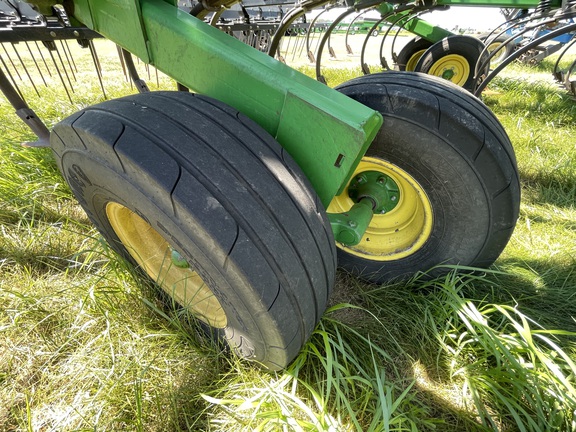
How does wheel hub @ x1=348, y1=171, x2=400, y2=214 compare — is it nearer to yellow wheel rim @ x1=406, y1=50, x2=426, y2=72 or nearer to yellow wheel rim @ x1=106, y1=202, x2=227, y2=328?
yellow wheel rim @ x1=106, y1=202, x2=227, y2=328

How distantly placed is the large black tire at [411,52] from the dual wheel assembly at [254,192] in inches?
161

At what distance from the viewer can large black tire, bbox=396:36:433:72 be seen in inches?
191

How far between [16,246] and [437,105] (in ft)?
6.16

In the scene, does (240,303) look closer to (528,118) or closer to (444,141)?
(444,141)

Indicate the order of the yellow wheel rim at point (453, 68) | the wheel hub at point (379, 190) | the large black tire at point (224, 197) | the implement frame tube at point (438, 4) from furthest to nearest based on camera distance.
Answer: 1. the yellow wheel rim at point (453, 68)
2. the implement frame tube at point (438, 4)
3. the wheel hub at point (379, 190)
4. the large black tire at point (224, 197)

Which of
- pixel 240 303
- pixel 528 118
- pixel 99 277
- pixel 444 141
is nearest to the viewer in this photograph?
pixel 240 303

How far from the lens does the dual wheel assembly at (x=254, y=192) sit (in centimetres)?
77

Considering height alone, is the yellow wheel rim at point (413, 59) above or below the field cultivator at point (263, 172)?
below

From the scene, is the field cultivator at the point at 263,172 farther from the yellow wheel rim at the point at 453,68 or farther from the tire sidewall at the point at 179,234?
the yellow wheel rim at the point at 453,68

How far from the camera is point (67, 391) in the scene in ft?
3.30

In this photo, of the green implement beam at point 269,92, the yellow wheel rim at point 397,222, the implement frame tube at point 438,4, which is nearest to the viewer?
the green implement beam at point 269,92

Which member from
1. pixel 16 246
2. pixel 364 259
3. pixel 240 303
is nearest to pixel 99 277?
pixel 16 246

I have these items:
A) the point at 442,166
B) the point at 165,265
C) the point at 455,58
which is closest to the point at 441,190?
the point at 442,166

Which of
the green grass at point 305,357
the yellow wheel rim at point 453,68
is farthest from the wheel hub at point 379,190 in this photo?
the yellow wheel rim at point 453,68
